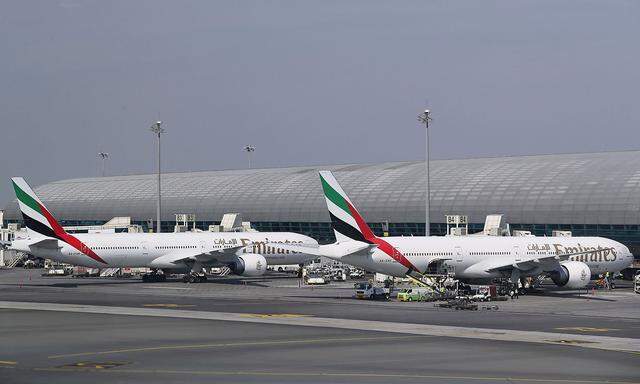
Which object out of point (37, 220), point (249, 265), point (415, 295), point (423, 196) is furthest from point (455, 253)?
point (423, 196)

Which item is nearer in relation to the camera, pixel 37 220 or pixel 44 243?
pixel 44 243

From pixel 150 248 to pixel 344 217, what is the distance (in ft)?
102

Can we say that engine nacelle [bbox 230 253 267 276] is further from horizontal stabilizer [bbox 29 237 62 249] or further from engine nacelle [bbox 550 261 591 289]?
engine nacelle [bbox 550 261 591 289]

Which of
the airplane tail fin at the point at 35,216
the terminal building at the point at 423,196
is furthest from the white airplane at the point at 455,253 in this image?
the terminal building at the point at 423,196

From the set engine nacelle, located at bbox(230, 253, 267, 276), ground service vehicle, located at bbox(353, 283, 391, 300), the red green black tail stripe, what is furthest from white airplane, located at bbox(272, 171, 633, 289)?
the red green black tail stripe

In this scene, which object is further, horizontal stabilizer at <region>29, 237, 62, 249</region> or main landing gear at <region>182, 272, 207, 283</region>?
main landing gear at <region>182, 272, 207, 283</region>

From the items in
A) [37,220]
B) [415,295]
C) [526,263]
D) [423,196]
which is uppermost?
[423,196]

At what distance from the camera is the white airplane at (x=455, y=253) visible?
3260 inches

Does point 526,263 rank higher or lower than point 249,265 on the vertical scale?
lower

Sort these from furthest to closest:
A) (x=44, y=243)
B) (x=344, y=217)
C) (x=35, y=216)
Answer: (x=35, y=216) → (x=44, y=243) → (x=344, y=217)

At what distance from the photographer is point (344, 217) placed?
82812 mm

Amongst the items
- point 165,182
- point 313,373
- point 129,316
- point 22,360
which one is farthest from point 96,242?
point 165,182

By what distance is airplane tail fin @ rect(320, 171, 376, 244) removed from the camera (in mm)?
82688

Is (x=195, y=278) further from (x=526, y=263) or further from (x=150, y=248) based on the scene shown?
(x=526, y=263)
